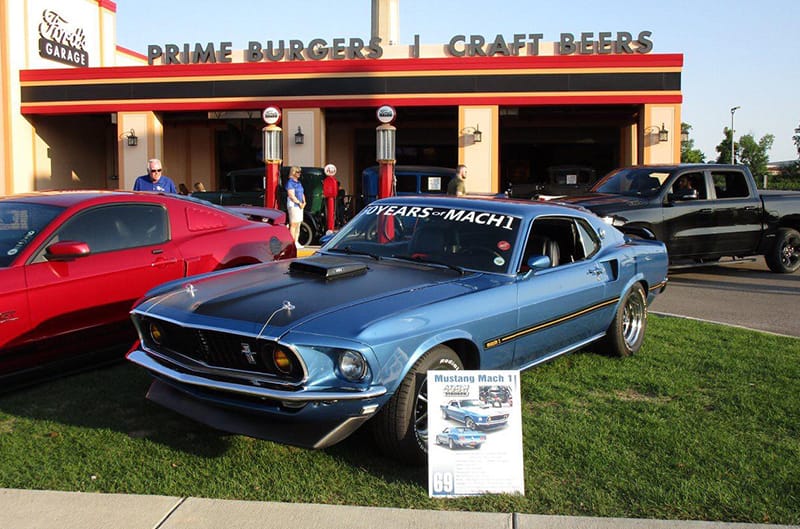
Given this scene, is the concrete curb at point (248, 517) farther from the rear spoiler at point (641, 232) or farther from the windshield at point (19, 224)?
the rear spoiler at point (641, 232)

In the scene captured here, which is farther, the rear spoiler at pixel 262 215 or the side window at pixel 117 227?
the rear spoiler at pixel 262 215

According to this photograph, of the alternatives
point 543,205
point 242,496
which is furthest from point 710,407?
point 242,496

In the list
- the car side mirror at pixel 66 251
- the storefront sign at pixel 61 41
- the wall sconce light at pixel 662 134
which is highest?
the storefront sign at pixel 61 41

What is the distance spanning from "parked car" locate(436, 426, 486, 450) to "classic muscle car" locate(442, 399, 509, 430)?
0.11 ft

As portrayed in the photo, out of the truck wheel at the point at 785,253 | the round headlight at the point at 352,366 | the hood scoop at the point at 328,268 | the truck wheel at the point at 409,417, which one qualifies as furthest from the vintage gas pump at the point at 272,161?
the round headlight at the point at 352,366

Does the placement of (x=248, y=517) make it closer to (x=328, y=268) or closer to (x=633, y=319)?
(x=328, y=268)

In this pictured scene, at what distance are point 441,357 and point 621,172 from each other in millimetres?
9157

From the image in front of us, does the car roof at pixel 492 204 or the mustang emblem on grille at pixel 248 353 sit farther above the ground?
the car roof at pixel 492 204

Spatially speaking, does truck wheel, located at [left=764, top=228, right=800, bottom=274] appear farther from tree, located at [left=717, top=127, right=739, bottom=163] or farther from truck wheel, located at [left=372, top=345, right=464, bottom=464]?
tree, located at [left=717, top=127, right=739, bottom=163]

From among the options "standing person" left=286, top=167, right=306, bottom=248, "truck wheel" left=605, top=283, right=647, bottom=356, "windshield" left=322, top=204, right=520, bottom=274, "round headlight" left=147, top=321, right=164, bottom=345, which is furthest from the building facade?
"round headlight" left=147, top=321, right=164, bottom=345

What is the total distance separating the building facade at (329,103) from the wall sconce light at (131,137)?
0.15 ft

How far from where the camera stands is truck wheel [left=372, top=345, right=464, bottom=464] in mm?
3748

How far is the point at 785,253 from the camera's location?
1244 centimetres

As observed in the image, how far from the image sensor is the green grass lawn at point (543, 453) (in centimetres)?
360
